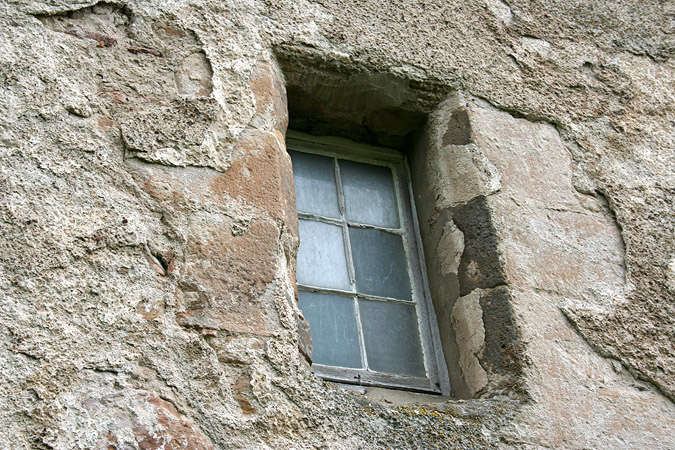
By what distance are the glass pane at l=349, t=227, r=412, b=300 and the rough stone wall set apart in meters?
0.23

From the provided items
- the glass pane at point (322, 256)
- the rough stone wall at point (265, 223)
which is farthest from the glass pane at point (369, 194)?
the rough stone wall at point (265, 223)

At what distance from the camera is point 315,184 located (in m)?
2.87

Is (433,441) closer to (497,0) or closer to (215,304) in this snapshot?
(215,304)

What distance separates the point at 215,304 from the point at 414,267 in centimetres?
88

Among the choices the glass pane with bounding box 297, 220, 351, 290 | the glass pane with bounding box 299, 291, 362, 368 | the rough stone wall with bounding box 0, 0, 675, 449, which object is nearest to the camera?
the rough stone wall with bounding box 0, 0, 675, 449

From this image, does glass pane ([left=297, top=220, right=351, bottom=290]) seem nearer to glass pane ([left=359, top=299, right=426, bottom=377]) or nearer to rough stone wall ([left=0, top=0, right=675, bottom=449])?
glass pane ([left=359, top=299, right=426, bottom=377])

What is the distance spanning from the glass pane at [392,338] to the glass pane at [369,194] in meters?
0.32

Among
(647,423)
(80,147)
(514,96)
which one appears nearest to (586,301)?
(647,423)

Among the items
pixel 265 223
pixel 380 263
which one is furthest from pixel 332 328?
→ pixel 265 223

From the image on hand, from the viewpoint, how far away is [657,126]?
10.1 ft

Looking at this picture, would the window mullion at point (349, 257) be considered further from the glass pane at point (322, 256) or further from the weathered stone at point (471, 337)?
the weathered stone at point (471, 337)

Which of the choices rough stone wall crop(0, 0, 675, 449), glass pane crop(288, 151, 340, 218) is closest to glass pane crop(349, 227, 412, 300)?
glass pane crop(288, 151, 340, 218)

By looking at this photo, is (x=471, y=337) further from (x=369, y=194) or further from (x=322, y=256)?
(x=369, y=194)

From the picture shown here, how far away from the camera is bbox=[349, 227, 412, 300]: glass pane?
2.72m
